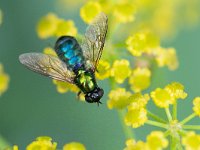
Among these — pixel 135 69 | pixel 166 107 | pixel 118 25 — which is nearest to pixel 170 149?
pixel 166 107

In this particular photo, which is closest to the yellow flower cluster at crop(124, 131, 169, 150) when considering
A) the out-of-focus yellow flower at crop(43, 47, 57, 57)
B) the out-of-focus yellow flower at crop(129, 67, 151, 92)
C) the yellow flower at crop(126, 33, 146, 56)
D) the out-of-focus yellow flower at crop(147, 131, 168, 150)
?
the out-of-focus yellow flower at crop(147, 131, 168, 150)

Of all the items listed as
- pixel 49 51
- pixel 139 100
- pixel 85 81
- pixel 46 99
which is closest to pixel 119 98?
pixel 139 100

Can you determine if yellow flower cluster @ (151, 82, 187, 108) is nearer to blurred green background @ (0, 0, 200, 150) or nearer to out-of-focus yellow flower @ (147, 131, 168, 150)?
out-of-focus yellow flower @ (147, 131, 168, 150)

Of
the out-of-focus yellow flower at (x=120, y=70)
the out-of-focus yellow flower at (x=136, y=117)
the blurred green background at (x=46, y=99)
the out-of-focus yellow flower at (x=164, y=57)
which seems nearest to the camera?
the out-of-focus yellow flower at (x=136, y=117)

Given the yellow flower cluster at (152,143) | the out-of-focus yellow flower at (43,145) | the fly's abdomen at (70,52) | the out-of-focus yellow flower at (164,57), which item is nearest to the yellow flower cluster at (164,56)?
the out-of-focus yellow flower at (164,57)

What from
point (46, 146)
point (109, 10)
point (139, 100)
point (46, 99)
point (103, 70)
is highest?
point (109, 10)

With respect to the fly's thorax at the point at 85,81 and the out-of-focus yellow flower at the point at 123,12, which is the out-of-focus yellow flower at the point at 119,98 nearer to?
the fly's thorax at the point at 85,81

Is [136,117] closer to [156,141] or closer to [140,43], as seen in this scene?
[156,141]

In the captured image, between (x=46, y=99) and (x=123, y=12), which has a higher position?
(x=123, y=12)
